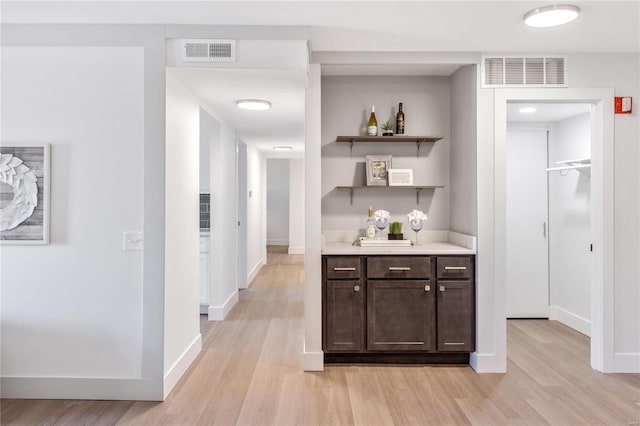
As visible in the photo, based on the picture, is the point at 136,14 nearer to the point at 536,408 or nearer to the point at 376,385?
the point at 376,385

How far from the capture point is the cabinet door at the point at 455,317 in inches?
131

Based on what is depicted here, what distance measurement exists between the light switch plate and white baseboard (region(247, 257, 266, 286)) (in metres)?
3.85

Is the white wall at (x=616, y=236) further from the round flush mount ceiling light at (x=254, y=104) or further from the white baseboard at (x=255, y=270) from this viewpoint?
the white baseboard at (x=255, y=270)

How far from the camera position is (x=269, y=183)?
12.3m

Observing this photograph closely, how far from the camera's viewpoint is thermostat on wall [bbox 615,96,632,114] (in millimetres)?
3293

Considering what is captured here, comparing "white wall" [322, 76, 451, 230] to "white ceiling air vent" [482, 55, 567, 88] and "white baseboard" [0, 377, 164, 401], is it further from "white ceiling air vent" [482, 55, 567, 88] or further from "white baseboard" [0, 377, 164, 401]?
"white baseboard" [0, 377, 164, 401]

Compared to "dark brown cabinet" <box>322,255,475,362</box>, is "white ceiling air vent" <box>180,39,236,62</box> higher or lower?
higher

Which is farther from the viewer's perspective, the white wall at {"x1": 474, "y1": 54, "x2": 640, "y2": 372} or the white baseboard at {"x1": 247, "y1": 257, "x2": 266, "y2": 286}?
the white baseboard at {"x1": 247, "y1": 257, "x2": 266, "y2": 286}

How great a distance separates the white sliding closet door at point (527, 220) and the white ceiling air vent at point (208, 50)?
321cm

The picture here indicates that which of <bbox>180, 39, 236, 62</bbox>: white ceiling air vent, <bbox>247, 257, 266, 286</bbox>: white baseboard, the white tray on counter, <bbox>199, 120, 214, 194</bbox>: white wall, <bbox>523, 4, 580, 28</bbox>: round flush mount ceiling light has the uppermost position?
<bbox>523, 4, 580, 28</bbox>: round flush mount ceiling light

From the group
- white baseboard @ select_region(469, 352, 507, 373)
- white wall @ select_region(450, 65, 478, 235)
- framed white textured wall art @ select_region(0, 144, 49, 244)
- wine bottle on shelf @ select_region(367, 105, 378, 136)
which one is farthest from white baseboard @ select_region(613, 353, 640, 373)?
framed white textured wall art @ select_region(0, 144, 49, 244)

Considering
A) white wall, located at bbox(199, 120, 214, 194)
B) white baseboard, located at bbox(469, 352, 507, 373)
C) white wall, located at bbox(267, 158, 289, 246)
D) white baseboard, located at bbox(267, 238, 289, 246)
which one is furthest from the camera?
white baseboard, located at bbox(267, 238, 289, 246)

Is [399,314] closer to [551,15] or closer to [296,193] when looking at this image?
[551,15]

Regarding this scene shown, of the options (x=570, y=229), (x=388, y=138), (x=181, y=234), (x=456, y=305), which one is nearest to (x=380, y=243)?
(x=456, y=305)
